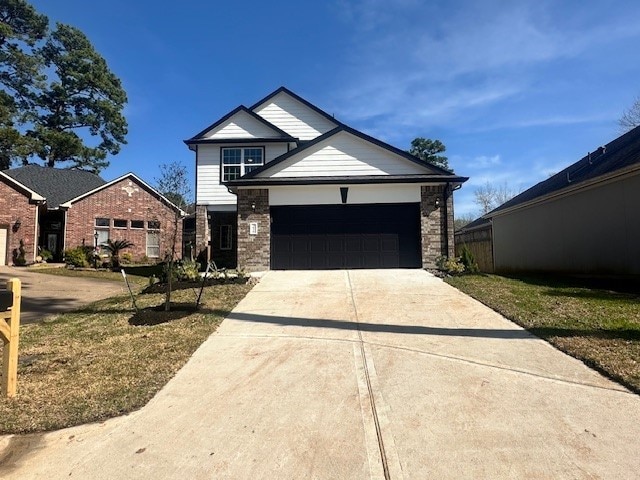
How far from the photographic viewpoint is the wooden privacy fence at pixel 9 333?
423 centimetres

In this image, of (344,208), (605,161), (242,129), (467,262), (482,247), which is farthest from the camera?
(482,247)

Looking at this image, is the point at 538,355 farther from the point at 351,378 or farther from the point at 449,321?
the point at 351,378

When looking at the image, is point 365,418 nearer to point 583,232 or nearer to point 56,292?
point 56,292

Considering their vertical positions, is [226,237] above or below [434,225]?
below

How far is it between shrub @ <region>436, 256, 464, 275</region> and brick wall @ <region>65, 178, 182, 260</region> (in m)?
15.4

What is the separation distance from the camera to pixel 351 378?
4.59 m

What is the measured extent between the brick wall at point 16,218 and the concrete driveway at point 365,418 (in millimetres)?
19989

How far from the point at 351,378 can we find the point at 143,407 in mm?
2124

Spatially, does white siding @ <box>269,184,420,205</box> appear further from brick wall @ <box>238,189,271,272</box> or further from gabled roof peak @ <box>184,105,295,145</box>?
gabled roof peak @ <box>184,105,295,145</box>

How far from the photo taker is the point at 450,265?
492 inches

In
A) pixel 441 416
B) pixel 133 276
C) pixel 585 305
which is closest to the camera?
pixel 441 416

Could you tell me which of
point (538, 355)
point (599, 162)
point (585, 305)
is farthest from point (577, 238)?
point (538, 355)

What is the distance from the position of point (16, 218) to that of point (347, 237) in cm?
1765

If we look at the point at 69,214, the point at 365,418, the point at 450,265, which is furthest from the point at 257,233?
the point at 69,214
